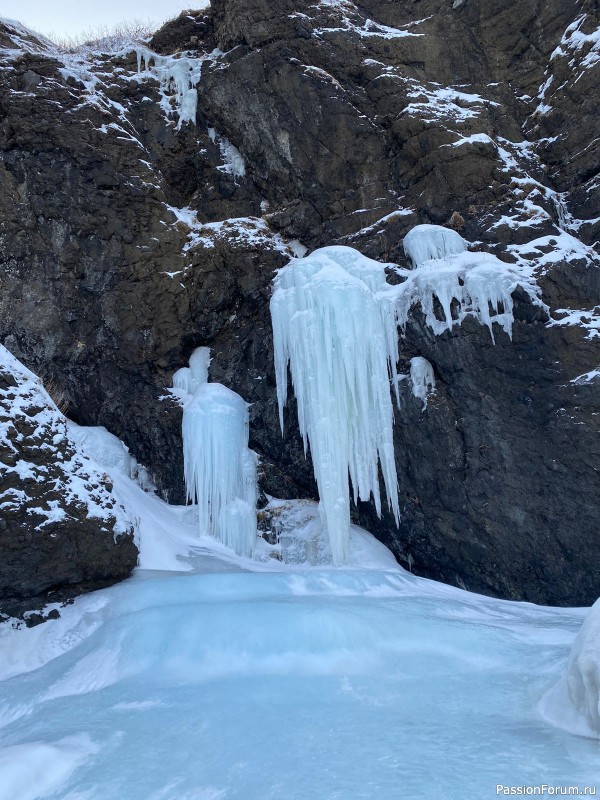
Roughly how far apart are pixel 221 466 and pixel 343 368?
9.34 ft

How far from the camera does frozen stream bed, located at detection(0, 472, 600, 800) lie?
364 cm

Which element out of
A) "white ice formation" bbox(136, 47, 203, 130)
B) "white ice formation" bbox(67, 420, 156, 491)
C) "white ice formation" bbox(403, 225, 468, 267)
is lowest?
"white ice formation" bbox(67, 420, 156, 491)

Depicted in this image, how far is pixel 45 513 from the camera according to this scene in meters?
7.87

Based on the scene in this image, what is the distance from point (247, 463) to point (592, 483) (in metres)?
6.00

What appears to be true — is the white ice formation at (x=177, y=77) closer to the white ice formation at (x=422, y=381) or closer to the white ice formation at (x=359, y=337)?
the white ice formation at (x=359, y=337)

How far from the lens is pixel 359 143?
13.2m

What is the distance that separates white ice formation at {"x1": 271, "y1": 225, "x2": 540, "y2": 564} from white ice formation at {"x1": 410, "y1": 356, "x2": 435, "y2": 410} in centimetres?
2

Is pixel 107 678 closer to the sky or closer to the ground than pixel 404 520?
closer to the ground

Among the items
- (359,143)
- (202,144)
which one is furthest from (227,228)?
(359,143)

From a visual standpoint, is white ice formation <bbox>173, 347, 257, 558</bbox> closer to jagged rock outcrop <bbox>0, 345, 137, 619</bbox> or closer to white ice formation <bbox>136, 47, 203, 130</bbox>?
jagged rock outcrop <bbox>0, 345, 137, 619</bbox>

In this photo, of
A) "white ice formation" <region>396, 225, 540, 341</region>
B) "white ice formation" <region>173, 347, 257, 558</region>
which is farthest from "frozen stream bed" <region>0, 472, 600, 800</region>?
"white ice formation" <region>396, 225, 540, 341</region>

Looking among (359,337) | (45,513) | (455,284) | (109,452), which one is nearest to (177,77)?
(359,337)

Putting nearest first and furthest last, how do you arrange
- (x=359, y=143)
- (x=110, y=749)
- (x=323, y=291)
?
(x=110, y=749)
(x=323, y=291)
(x=359, y=143)

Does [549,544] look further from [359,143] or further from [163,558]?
[359,143]
